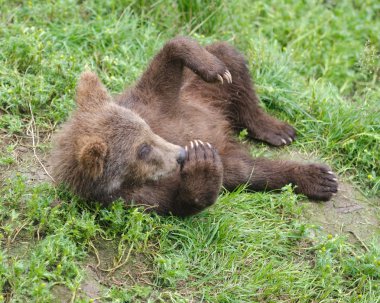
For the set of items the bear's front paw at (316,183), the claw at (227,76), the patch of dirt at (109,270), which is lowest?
the patch of dirt at (109,270)

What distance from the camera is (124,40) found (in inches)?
347

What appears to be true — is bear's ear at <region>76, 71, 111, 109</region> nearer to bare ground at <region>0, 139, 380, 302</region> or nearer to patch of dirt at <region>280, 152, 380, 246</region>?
bare ground at <region>0, 139, 380, 302</region>

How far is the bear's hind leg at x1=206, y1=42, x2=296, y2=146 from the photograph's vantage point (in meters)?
7.87

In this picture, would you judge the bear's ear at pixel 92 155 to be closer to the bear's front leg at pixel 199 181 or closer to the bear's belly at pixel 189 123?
the bear's front leg at pixel 199 181

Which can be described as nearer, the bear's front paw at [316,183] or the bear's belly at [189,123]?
the bear's belly at [189,123]

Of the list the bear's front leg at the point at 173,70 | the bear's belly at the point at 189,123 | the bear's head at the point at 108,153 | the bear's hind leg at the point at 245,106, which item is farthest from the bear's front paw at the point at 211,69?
the bear's head at the point at 108,153

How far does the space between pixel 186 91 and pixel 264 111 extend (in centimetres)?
97

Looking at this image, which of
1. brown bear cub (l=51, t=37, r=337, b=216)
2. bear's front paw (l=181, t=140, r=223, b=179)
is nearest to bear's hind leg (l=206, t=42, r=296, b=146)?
brown bear cub (l=51, t=37, r=337, b=216)

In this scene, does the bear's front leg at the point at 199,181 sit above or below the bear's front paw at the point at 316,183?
above

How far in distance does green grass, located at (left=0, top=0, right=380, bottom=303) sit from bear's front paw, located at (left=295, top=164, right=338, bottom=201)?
344mm

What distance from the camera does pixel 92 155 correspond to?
603 cm

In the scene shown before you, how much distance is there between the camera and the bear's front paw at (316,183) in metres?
7.21

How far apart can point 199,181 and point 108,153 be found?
0.84 m

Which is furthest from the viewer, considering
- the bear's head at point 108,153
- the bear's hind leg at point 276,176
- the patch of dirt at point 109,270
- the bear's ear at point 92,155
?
the bear's hind leg at point 276,176
